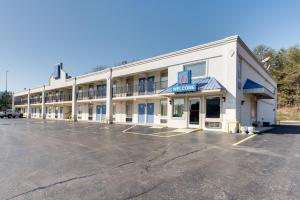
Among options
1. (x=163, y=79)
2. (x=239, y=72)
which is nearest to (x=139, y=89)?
(x=163, y=79)

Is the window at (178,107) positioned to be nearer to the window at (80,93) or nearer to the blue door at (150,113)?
the blue door at (150,113)

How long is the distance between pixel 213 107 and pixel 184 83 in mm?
3061

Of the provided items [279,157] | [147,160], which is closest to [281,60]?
[279,157]

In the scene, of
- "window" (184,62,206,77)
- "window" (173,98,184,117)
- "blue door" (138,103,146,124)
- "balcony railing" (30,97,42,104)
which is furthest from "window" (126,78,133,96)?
"balcony railing" (30,97,42,104)

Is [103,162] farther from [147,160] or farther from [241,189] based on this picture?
[241,189]

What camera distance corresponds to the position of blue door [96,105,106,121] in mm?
27878

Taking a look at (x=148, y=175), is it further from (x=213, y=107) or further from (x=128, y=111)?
(x=128, y=111)

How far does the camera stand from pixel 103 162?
20.6ft

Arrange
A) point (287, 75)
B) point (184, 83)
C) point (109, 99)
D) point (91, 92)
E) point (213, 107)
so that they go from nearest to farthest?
1. point (213, 107)
2. point (184, 83)
3. point (109, 99)
4. point (91, 92)
5. point (287, 75)

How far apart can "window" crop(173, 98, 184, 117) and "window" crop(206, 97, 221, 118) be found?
2.49 meters

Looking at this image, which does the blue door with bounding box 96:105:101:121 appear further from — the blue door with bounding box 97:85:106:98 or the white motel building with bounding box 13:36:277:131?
the blue door with bounding box 97:85:106:98

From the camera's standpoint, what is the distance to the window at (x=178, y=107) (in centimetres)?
1747

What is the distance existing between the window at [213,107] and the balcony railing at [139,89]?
572 cm

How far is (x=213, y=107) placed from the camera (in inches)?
609
